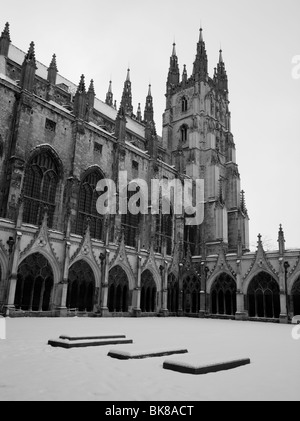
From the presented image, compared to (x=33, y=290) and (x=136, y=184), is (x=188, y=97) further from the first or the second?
(x=33, y=290)

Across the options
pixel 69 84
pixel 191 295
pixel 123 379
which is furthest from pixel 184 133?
pixel 123 379

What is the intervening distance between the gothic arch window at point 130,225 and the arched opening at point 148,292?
5038mm

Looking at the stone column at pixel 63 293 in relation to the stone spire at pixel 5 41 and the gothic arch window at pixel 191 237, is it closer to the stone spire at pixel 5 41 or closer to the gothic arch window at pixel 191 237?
the gothic arch window at pixel 191 237

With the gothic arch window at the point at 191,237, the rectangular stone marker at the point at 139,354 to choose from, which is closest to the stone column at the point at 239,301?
the gothic arch window at the point at 191,237

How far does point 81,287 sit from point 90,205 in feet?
28.7

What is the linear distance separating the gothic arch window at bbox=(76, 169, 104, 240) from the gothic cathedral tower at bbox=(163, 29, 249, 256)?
13398mm

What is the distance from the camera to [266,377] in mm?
6199

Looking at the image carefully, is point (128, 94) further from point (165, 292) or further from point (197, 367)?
point (197, 367)

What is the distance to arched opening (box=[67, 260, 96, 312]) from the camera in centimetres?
2364

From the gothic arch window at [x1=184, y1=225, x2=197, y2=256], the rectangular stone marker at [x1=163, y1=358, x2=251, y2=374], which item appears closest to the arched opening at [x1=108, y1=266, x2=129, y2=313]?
the gothic arch window at [x1=184, y1=225, x2=197, y2=256]

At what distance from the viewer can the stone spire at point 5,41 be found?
34.7 meters

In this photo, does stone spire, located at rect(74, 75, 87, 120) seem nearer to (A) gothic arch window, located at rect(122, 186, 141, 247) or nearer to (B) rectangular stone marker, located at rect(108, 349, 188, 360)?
(A) gothic arch window, located at rect(122, 186, 141, 247)

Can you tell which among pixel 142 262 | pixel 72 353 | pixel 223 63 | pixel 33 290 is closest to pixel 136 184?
pixel 142 262

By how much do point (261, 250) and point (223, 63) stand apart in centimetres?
4185
